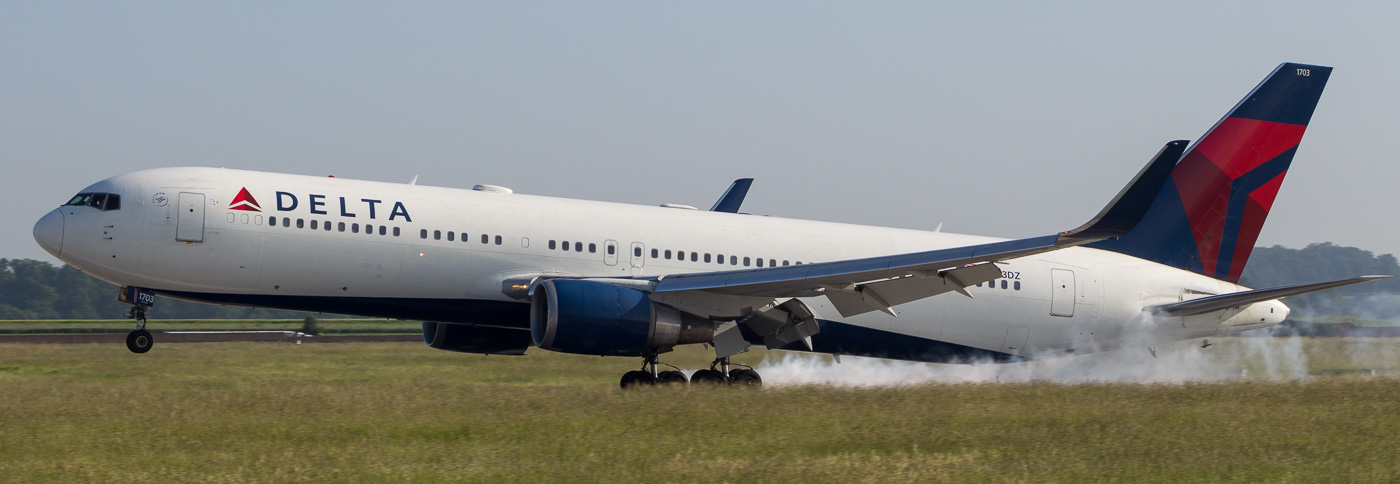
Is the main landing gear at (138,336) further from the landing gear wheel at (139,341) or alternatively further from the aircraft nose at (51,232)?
the aircraft nose at (51,232)

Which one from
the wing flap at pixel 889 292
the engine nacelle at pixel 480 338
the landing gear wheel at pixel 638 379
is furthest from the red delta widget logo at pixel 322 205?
the wing flap at pixel 889 292

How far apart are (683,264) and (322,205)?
252 inches

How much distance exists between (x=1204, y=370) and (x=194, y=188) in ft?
66.5

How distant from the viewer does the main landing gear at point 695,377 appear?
70.1 feet

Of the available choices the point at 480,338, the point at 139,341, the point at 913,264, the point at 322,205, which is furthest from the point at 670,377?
the point at 139,341

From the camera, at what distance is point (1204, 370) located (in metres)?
25.8

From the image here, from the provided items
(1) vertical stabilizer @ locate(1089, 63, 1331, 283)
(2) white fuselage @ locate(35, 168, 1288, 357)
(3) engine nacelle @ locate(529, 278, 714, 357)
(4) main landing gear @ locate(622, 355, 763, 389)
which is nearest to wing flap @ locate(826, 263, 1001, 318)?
(2) white fuselage @ locate(35, 168, 1288, 357)

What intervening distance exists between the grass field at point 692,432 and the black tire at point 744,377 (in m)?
0.60

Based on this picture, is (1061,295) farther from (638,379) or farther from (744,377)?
(638,379)

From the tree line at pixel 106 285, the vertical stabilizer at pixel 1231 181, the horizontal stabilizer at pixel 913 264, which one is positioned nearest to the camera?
the horizontal stabilizer at pixel 913 264

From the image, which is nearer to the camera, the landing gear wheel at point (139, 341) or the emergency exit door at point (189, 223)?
the emergency exit door at point (189, 223)

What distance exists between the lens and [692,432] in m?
14.6

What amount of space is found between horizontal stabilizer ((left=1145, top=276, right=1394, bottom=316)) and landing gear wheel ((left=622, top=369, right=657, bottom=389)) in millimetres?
10456

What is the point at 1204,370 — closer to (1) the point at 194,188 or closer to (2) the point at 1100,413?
(2) the point at 1100,413
